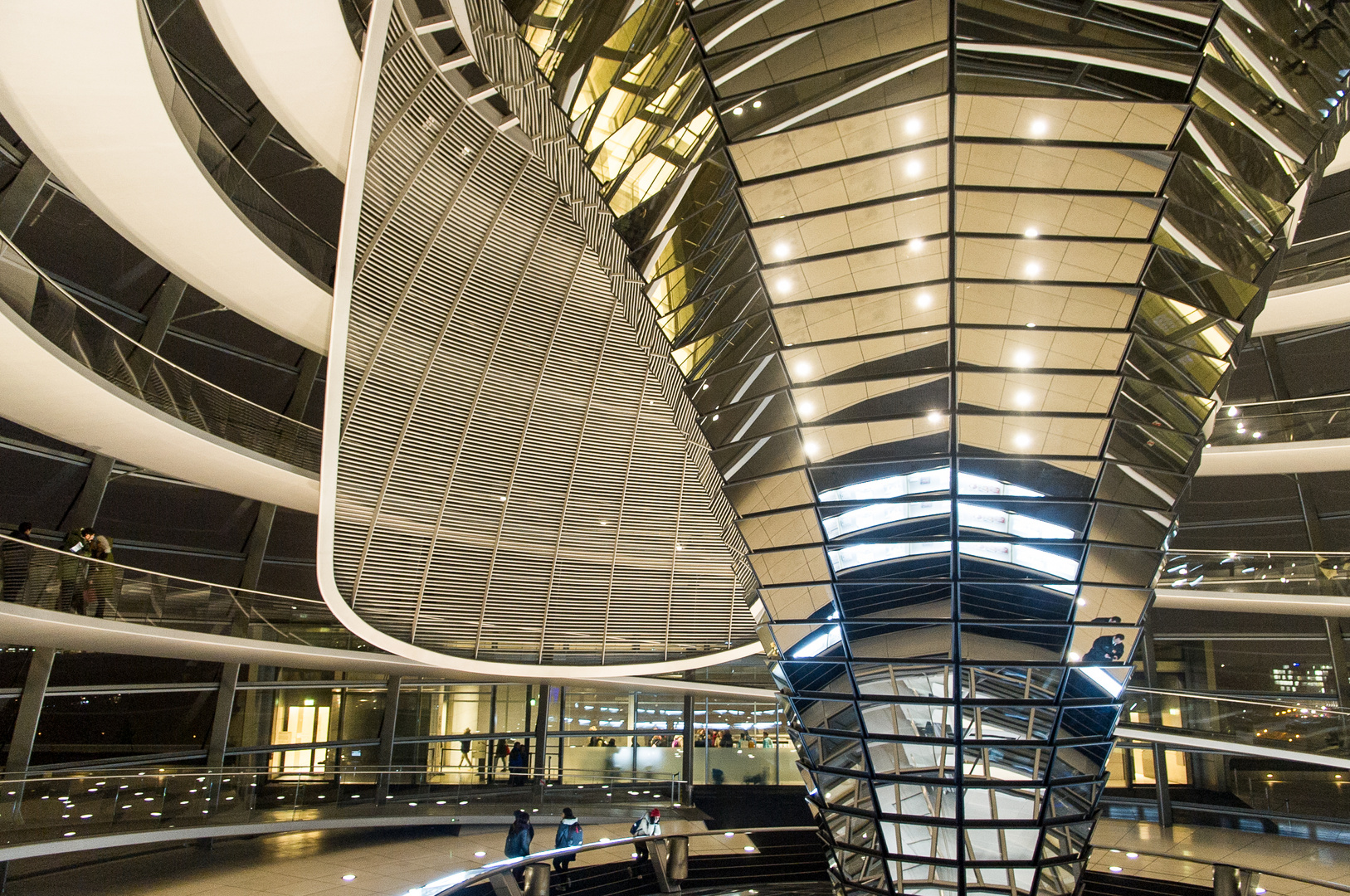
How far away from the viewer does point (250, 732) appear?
23.6 meters

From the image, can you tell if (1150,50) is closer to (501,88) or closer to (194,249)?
(501,88)

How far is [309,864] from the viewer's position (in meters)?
18.6

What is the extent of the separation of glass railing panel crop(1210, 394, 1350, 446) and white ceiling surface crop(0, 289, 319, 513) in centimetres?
1978

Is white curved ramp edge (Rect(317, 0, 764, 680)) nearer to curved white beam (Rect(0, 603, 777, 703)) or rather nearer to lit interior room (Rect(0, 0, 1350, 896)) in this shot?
lit interior room (Rect(0, 0, 1350, 896))

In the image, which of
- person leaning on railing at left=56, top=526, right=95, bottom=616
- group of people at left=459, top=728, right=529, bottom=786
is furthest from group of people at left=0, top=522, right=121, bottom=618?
group of people at left=459, top=728, right=529, bottom=786

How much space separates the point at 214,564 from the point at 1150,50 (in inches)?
870

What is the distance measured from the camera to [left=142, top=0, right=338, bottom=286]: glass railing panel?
12.3m

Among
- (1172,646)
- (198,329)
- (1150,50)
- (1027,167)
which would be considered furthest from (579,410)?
(1172,646)

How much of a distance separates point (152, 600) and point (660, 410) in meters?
A: 10.7

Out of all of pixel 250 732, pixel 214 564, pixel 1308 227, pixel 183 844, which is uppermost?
pixel 1308 227

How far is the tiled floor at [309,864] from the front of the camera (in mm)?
16125

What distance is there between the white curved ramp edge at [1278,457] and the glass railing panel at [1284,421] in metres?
0.19

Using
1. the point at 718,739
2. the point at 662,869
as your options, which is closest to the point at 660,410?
the point at 662,869

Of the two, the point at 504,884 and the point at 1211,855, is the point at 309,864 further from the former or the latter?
the point at 1211,855
